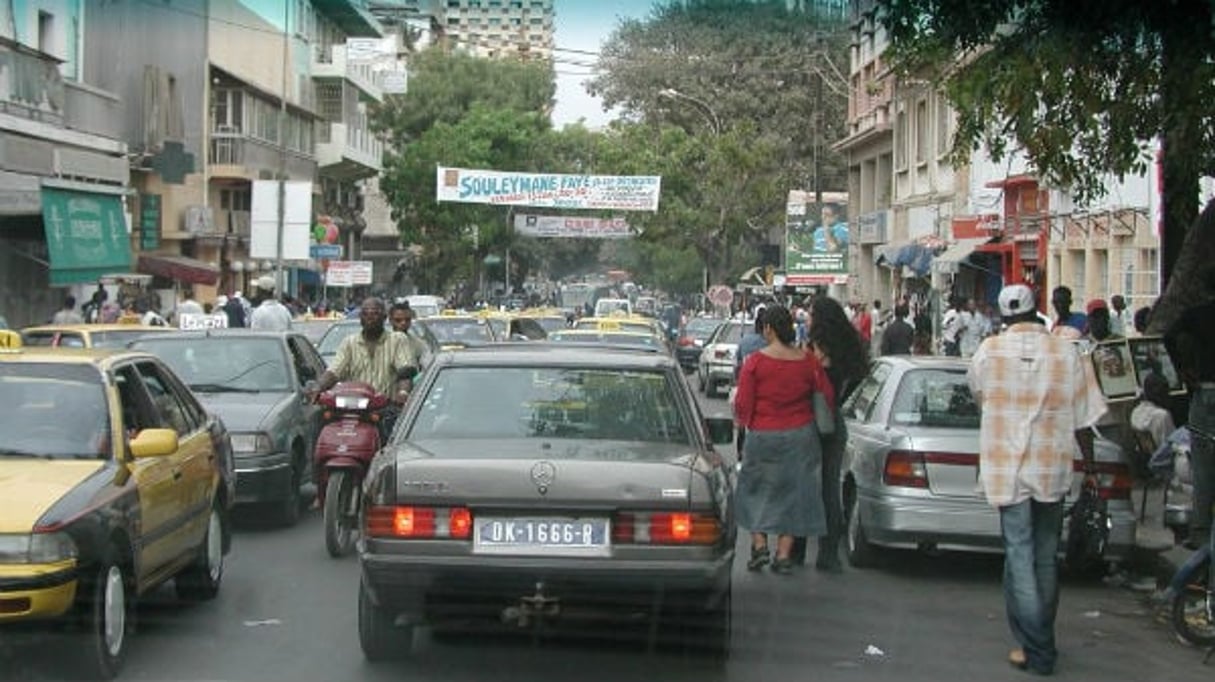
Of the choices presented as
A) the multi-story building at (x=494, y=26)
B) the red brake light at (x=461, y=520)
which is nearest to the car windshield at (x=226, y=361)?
the red brake light at (x=461, y=520)

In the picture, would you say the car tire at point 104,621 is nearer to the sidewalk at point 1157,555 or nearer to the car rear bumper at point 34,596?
the car rear bumper at point 34,596

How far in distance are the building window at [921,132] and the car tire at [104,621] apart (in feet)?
108

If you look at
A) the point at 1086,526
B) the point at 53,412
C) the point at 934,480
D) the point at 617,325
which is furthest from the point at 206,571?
the point at 617,325

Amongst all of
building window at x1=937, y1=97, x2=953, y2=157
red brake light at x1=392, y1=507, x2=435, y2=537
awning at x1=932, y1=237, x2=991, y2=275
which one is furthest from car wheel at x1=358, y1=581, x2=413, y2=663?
building window at x1=937, y1=97, x2=953, y2=157

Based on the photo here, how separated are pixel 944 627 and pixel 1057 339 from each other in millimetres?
1958

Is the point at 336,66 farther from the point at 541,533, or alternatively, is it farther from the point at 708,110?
the point at 541,533

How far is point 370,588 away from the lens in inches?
251

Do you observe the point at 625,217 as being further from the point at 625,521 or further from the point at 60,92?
the point at 625,521

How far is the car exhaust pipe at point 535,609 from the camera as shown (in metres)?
6.21

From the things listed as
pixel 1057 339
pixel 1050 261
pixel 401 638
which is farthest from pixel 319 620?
pixel 1050 261

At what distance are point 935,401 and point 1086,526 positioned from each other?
5.18 ft

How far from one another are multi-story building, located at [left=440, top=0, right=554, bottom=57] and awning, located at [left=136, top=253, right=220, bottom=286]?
27.5ft

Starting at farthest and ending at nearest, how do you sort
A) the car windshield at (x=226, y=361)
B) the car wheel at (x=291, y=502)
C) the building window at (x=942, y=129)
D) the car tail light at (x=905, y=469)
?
1. the building window at (x=942, y=129)
2. the car windshield at (x=226, y=361)
3. the car wheel at (x=291, y=502)
4. the car tail light at (x=905, y=469)

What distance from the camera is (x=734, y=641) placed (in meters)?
7.69
